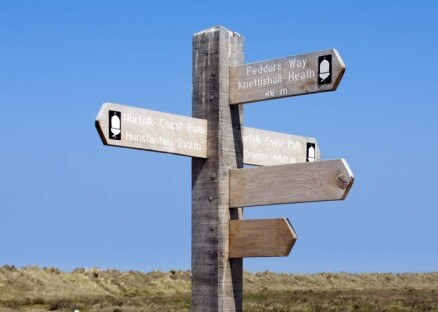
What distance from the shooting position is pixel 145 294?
132 feet

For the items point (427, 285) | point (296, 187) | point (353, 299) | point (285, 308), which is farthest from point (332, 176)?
point (427, 285)

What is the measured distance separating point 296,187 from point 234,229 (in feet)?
2.54

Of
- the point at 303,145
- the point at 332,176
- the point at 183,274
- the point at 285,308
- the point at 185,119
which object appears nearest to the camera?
the point at 332,176

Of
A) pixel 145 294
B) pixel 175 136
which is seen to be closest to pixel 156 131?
pixel 175 136

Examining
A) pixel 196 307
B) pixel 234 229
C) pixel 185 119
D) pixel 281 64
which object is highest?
pixel 281 64

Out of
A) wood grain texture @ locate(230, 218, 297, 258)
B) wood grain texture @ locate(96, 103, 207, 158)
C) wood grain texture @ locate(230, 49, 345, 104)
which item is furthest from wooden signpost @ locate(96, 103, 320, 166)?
wood grain texture @ locate(230, 218, 297, 258)

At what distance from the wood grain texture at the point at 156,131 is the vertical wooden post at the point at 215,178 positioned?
164 mm

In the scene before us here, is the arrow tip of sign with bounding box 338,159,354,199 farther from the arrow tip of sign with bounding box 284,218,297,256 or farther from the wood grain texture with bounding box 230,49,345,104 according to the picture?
the wood grain texture with bounding box 230,49,345,104

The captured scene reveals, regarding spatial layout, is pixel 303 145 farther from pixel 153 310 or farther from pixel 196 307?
pixel 153 310

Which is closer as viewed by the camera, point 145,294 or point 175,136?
point 175,136

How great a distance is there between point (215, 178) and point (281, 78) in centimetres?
114

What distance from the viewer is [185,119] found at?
26.9 feet

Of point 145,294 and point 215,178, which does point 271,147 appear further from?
point 145,294

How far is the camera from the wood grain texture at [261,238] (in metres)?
7.88
